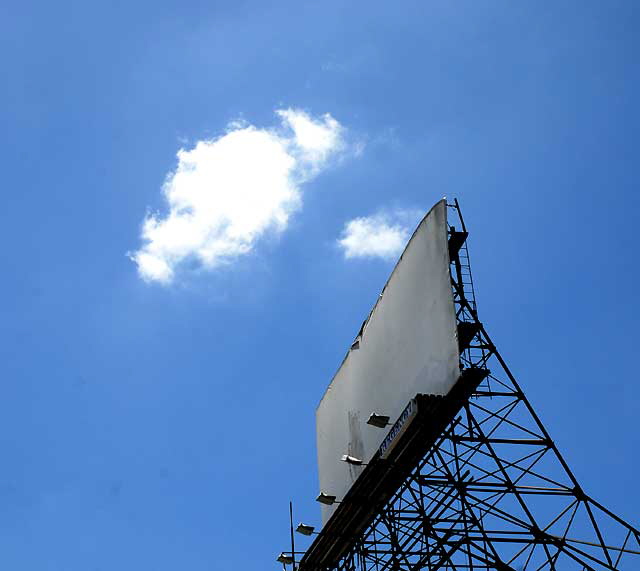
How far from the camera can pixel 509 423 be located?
25031mm

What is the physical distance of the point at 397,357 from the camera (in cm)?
2741

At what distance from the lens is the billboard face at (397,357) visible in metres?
25.1

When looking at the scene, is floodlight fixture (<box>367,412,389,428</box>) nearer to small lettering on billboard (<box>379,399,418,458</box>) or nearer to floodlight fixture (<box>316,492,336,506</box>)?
small lettering on billboard (<box>379,399,418,458</box>)

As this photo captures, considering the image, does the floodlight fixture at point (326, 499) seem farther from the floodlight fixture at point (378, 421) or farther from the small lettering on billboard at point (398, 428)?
the floodlight fixture at point (378, 421)

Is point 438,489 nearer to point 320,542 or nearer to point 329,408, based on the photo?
point 320,542

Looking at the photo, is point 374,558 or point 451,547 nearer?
point 451,547

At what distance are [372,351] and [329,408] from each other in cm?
409

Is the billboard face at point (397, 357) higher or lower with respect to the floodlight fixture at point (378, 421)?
higher

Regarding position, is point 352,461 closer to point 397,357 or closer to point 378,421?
point 378,421

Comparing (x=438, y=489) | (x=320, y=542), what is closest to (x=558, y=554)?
(x=438, y=489)

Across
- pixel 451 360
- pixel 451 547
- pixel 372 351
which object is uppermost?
pixel 372 351

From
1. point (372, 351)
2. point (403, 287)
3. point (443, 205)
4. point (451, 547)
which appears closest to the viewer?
point (451, 547)

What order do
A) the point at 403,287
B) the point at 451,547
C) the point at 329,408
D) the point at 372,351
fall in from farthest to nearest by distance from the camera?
the point at 329,408 → the point at 372,351 → the point at 403,287 → the point at 451,547

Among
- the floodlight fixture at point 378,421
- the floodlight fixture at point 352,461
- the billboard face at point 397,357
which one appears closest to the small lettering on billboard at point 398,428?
the floodlight fixture at point 378,421
